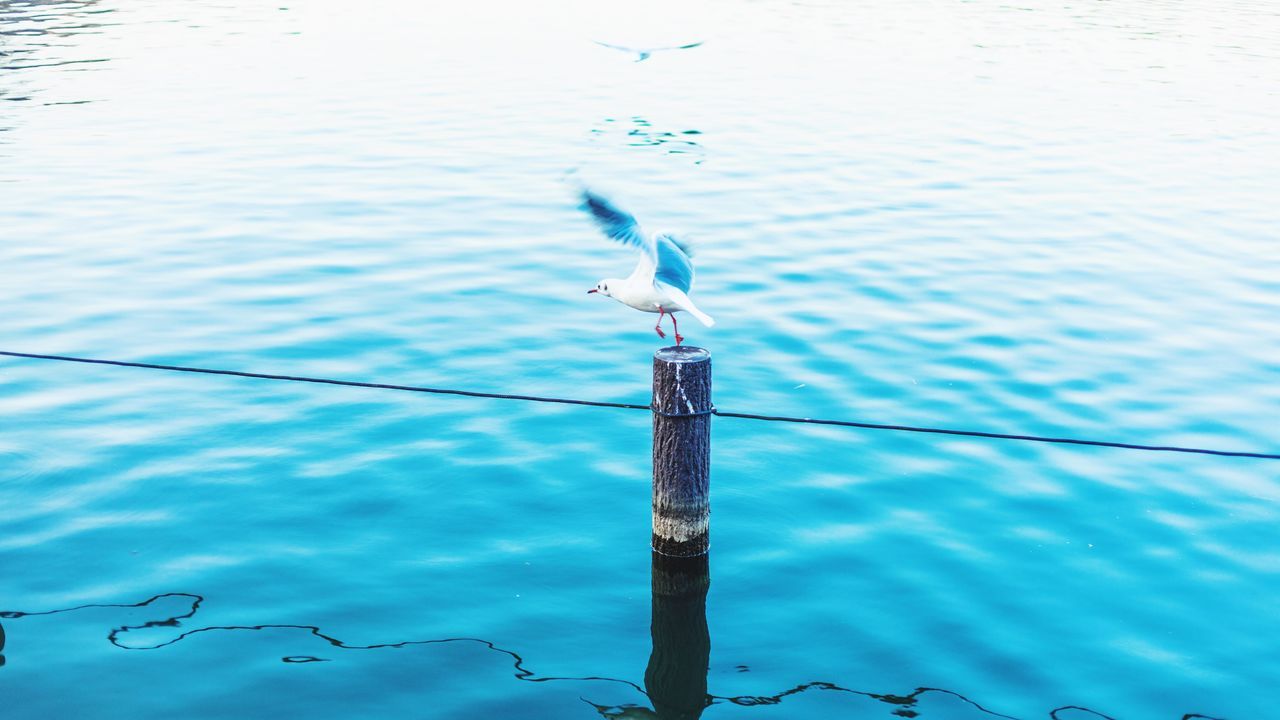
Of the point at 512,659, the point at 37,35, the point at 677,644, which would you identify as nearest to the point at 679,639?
the point at 677,644

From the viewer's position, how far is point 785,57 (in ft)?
113

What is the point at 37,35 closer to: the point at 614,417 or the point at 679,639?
the point at 614,417

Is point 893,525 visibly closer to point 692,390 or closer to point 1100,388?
point 692,390

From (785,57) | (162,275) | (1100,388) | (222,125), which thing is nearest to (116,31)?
(222,125)

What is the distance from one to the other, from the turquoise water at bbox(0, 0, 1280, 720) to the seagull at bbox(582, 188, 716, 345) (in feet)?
6.08

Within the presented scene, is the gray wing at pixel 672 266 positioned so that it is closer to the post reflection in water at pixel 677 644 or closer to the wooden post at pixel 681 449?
the wooden post at pixel 681 449

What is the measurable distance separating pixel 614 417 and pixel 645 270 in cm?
352

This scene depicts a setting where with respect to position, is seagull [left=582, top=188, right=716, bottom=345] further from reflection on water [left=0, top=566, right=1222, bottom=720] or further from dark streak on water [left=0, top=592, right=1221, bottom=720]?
dark streak on water [left=0, top=592, right=1221, bottom=720]

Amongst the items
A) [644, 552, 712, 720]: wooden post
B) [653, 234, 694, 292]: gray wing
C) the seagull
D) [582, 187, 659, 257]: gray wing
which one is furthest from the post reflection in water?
[582, 187, 659, 257]: gray wing

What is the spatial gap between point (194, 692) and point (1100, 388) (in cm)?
806

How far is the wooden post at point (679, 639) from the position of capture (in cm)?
715

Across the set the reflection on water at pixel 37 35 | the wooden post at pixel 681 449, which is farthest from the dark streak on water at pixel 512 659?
the reflection on water at pixel 37 35

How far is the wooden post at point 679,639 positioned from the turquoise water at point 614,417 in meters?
0.10

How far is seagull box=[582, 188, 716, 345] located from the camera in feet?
25.1
